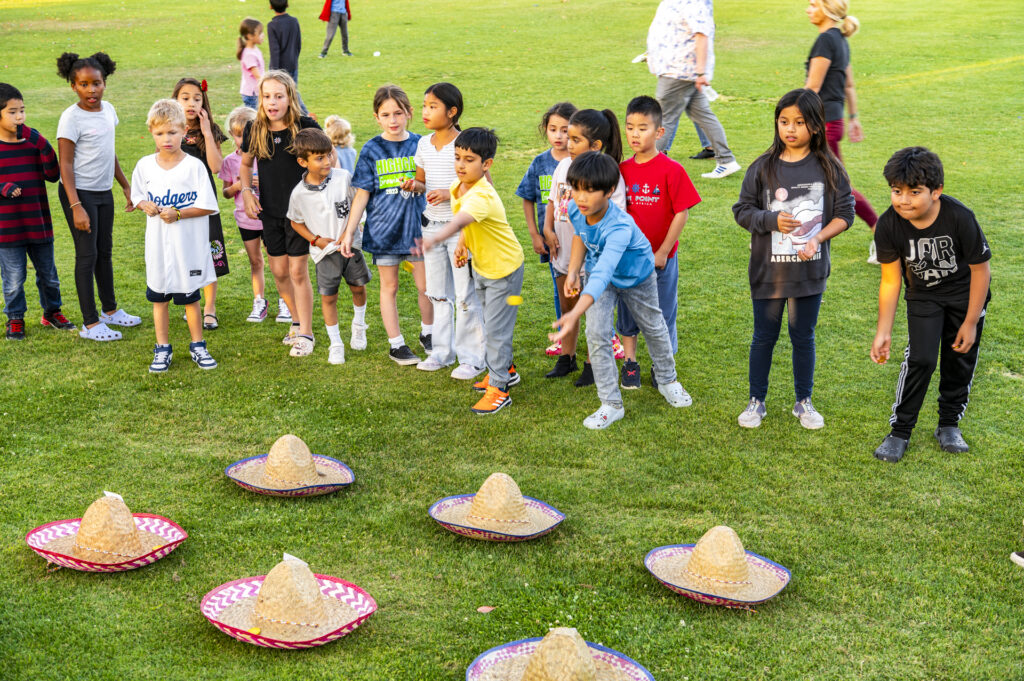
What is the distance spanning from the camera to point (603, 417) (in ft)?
19.8

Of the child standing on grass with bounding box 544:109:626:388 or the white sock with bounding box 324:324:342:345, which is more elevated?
the child standing on grass with bounding box 544:109:626:388

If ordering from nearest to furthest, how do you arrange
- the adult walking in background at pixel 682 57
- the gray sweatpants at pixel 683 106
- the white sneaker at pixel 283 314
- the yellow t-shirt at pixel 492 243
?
the yellow t-shirt at pixel 492 243
the white sneaker at pixel 283 314
the adult walking in background at pixel 682 57
the gray sweatpants at pixel 683 106

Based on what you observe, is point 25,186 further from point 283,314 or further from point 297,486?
point 297,486

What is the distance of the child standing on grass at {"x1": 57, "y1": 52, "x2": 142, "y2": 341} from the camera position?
7.31 metres

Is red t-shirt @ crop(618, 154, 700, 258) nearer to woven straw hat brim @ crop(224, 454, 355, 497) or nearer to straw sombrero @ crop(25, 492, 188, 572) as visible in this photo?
woven straw hat brim @ crop(224, 454, 355, 497)

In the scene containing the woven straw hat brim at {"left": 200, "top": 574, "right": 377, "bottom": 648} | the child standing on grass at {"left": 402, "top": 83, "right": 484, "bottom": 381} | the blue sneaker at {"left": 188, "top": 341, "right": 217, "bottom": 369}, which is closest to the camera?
the woven straw hat brim at {"left": 200, "top": 574, "right": 377, "bottom": 648}

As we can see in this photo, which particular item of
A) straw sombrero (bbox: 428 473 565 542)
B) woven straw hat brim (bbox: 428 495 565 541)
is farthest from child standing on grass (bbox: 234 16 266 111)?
straw sombrero (bbox: 428 473 565 542)

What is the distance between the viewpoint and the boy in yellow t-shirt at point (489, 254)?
611 centimetres

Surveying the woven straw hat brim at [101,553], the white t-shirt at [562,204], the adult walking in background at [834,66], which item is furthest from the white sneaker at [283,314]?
the adult walking in background at [834,66]

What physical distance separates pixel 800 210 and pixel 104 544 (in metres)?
4.02

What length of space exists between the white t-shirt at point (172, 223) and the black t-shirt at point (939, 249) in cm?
448

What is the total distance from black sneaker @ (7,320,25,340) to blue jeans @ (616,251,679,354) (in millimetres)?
4504

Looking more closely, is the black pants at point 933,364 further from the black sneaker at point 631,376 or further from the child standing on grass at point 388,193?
the child standing on grass at point 388,193

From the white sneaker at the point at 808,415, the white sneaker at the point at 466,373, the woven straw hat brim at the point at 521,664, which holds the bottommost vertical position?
the woven straw hat brim at the point at 521,664
